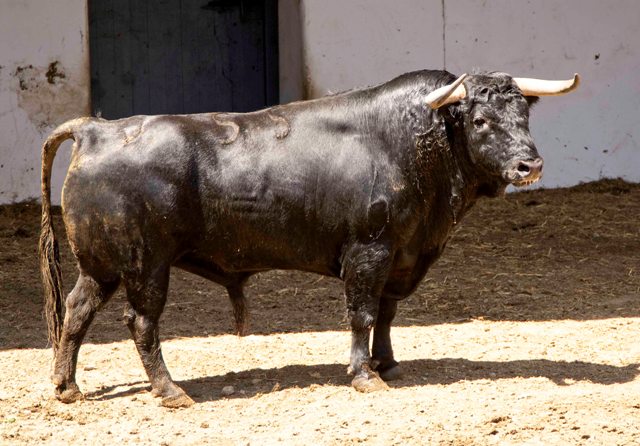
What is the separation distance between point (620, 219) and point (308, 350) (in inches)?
172

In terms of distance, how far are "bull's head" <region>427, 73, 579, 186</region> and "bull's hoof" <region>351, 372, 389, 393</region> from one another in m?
1.22

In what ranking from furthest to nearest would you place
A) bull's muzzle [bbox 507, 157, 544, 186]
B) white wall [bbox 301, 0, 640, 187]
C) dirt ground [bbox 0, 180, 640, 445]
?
1. white wall [bbox 301, 0, 640, 187]
2. bull's muzzle [bbox 507, 157, 544, 186]
3. dirt ground [bbox 0, 180, 640, 445]

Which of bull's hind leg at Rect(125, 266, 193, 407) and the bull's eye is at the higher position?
the bull's eye

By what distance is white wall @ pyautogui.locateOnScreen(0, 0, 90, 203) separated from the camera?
1049 centimetres

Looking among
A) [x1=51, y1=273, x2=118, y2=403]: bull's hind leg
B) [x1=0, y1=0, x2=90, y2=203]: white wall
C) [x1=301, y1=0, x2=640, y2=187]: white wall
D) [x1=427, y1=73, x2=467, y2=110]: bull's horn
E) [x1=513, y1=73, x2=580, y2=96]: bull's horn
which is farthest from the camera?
[x1=301, y1=0, x2=640, y2=187]: white wall

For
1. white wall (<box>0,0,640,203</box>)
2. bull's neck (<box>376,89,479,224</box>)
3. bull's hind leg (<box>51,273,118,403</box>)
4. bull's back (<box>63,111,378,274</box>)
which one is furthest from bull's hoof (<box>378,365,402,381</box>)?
white wall (<box>0,0,640,203</box>)

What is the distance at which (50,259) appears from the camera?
22.1ft

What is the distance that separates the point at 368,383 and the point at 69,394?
5.08ft

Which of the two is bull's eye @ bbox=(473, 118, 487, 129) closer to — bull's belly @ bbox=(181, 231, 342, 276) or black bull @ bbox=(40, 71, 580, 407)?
black bull @ bbox=(40, 71, 580, 407)

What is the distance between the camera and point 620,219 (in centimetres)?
1090

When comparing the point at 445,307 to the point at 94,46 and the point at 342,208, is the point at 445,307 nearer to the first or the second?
the point at 342,208

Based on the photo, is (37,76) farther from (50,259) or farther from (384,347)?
(384,347)

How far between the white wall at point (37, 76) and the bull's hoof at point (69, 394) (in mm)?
4295

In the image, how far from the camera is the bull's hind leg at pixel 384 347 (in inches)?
269
